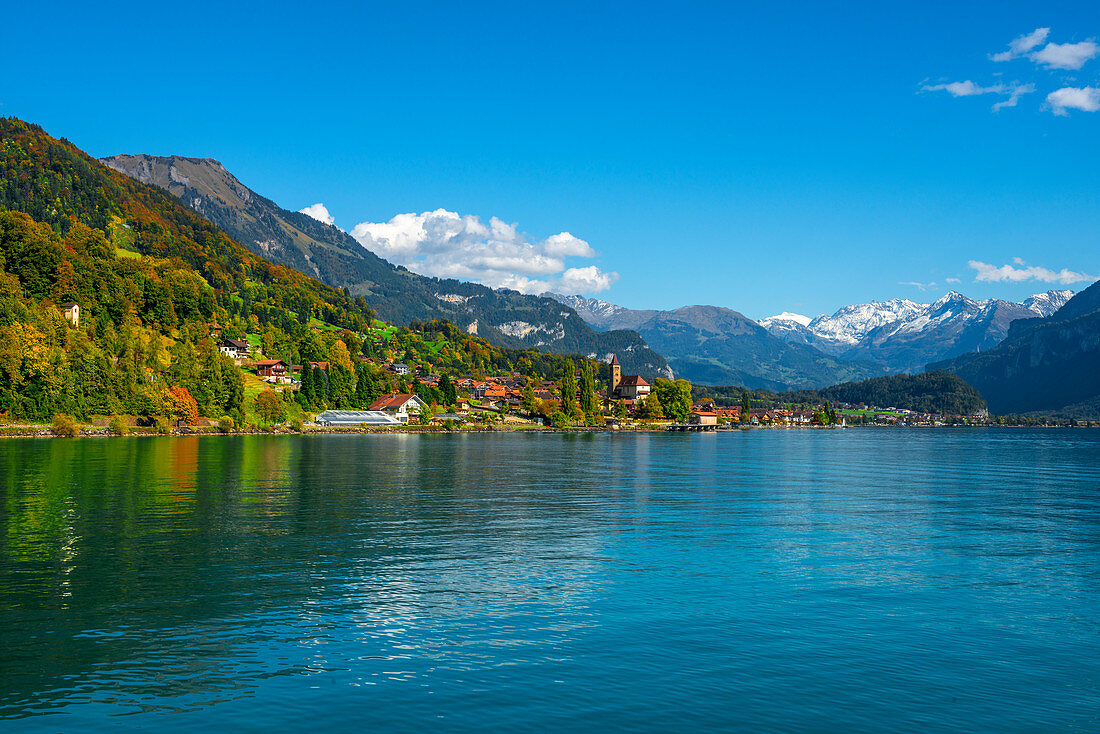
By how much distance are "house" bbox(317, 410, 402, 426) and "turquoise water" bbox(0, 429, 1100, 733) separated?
128 metres

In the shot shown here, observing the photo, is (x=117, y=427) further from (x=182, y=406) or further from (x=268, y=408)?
(x=268, y=408)

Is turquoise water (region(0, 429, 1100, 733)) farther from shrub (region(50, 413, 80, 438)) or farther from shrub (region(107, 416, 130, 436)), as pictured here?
shrub (region(107, 416, 130, 436))

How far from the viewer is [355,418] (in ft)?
595

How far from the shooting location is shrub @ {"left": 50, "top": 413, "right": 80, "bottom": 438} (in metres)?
114

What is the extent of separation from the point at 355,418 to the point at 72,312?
208 ft

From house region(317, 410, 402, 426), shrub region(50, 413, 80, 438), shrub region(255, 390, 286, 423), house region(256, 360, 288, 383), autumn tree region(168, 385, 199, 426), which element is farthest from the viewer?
house region(256, 360, 288, 383)

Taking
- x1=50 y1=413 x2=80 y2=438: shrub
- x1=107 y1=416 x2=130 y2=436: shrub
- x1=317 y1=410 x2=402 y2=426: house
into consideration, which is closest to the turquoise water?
x1=50 y1=413 x2=80 y2=438: shrub

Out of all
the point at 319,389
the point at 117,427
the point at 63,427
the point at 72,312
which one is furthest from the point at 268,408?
the point at 63,427

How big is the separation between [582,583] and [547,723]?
11.7 m

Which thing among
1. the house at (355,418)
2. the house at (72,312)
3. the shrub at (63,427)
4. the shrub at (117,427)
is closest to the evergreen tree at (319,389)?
the house at (355,418)

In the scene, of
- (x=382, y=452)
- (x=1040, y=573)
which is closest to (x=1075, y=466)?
(x=1040, y=573)

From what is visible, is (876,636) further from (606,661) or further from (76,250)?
(76,250)

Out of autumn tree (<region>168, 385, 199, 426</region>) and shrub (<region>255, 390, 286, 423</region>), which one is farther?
shrub (<region>255, 390, 286, 423</region>)

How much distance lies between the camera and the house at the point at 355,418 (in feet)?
579
